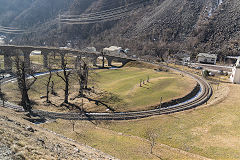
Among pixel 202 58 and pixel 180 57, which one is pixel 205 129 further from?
pixel 180 57

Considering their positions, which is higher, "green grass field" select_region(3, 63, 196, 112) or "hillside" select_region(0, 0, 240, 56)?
"hillside" select_region(0, 0, 240, 56)

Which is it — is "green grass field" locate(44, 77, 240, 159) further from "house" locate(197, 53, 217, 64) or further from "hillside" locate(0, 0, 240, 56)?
"hillside" locate(0, 0, 240, 56)

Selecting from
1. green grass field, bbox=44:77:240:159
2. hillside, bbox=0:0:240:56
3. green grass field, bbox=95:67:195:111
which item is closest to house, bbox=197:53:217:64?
hillside, bbox=0:0:240:56

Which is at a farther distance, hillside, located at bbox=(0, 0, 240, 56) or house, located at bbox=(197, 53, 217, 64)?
hillside, located at bbox=(0, 0, 240, 56)

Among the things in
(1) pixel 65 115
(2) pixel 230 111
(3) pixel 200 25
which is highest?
(3) pixel 200 25

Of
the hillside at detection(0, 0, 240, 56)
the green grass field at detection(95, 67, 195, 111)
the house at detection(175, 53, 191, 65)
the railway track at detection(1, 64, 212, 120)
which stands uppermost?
the hillside at detection(0, 0, 240, 56)

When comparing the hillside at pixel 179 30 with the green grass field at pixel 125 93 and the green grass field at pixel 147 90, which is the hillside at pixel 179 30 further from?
the green grass field at pixel 125 93

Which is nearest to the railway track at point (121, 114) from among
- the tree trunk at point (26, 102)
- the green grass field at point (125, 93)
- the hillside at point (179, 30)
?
the tree trunk at point (26, 102)

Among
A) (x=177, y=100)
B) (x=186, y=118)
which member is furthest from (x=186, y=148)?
(x=177, y=100)

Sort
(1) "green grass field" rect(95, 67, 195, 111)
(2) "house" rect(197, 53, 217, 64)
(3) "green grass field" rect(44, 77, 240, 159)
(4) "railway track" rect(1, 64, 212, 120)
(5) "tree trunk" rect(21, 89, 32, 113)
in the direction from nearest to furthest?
(3) "green grass field" rect(44, 77, 240, 159)
(4) "railway track" rect(1, 64, 212, 120)
(5) "tree trunk" rect(21, 89, 32, 113)
(1) "green grass field" rect(95, 67, 195, 111)
(2) "house" rect(197, 53, 217, 64)

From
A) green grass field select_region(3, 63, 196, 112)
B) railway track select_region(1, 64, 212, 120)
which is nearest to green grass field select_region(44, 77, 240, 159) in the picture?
railway track select_region(1, 64, 212, 120)

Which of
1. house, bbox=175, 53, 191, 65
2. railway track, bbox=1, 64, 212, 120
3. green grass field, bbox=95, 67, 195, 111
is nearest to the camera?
railway track, bbox=1, 64, 212, 120
